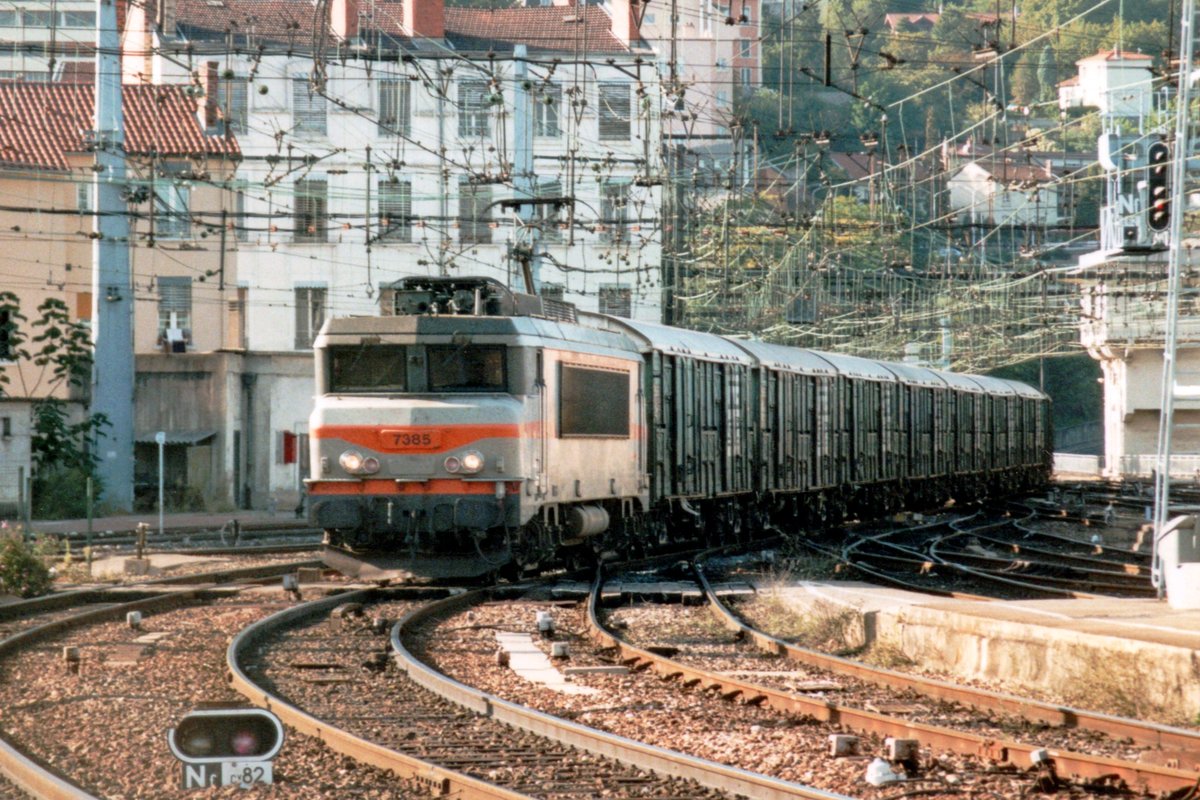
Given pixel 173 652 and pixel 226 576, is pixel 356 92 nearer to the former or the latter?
pixel 226 576

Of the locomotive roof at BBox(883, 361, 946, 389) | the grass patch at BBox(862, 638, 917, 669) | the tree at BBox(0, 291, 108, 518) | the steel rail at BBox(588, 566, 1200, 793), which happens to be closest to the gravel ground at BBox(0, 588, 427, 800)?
the steel rail at BBox(588, 566, 1200, 793)

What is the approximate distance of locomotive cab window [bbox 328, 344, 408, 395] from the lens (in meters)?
18.0

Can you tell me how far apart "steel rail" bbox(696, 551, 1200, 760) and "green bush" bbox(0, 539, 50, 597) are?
8.68 meters

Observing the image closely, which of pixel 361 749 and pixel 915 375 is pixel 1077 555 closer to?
pixel 915 375

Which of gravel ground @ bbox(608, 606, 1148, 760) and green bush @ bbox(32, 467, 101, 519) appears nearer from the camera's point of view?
gravel ground @ bbox(608, 606, 1148, 760)

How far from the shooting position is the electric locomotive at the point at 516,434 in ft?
57.5

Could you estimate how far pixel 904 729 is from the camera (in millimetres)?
9492

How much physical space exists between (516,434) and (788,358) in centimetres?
1279

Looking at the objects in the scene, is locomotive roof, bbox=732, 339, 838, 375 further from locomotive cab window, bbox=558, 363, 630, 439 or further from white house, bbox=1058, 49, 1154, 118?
locomotive cab window, bbox=558, 363, 630, 439

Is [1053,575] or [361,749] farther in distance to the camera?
[1053,575]

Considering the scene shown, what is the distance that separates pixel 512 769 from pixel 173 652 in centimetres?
583

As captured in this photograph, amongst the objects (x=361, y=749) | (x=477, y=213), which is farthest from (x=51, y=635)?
(x=477, y=213)

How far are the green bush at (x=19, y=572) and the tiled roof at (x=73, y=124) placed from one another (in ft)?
95.3

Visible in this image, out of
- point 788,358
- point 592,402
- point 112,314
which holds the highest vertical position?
point 112,314
